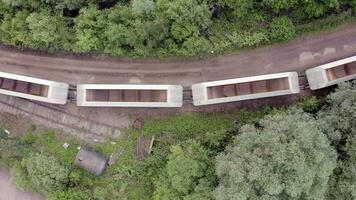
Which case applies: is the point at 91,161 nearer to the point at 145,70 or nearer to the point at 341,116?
the point at 145,70

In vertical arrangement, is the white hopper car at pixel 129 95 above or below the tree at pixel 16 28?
below

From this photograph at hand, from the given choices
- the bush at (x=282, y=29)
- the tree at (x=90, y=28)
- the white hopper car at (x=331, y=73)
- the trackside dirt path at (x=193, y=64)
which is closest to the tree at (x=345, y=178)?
the white hopper car at (x=331, y=73)

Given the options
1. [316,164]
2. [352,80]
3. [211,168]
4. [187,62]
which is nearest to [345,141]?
[316,164]

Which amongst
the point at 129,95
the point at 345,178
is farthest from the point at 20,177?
the point at 345,178

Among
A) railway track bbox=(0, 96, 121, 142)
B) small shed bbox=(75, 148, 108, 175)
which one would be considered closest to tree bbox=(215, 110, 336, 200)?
small shed bbox=(75, 148, 108, 175)

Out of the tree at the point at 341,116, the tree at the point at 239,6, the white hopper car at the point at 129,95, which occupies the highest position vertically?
the tree at the point at 239,6

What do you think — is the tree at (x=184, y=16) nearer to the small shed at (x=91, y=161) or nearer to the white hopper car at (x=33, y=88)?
the white hopper car at (x=33, y=88)
